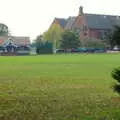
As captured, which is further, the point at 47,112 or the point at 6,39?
the point at 6,39

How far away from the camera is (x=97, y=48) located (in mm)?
Answer: 108062

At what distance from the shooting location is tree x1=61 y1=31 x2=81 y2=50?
10481 centimetres

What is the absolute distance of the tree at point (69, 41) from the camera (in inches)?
4126

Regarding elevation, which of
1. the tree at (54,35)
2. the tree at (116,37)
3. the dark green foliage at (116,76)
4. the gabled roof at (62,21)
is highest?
the gabled roof at (62,21)

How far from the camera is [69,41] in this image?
104938 mm

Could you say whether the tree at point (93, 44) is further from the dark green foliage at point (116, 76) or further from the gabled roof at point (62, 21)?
the dark green foliage at point (116, 76)

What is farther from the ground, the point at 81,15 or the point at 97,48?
the point at 81,15

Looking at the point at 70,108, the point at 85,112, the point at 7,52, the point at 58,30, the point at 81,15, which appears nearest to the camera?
the point at 85,112

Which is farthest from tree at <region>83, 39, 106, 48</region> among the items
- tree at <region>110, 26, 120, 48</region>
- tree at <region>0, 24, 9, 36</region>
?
tree at <region>110, 26, 120, 48</region>

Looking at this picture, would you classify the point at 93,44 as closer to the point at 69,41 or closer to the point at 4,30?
the point at 69,41

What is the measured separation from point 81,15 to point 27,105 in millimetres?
118030

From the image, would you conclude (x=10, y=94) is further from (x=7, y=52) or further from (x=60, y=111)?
(x=7, y=52)

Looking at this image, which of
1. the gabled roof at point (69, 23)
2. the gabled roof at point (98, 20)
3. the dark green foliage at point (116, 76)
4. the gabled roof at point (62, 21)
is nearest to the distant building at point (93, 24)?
the gabled roof at point (98, 20)

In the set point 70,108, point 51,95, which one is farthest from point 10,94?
point 70,108
